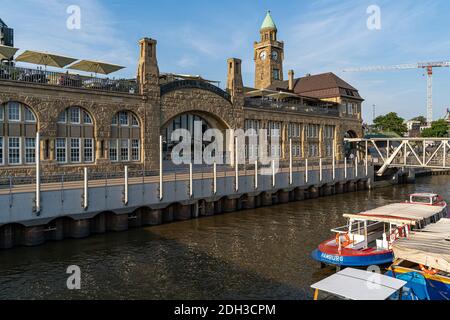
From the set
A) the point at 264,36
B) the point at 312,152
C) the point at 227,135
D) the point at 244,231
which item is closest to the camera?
the point at 244,231

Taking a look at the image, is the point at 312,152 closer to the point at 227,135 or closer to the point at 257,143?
the point at 257,143

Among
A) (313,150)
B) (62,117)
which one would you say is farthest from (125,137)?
(313,150)

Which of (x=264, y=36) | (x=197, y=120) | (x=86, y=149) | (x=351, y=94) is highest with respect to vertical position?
(x=264, y=36)

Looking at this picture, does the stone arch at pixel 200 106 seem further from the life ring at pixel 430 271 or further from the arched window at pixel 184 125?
the life ring at pixel 430 271

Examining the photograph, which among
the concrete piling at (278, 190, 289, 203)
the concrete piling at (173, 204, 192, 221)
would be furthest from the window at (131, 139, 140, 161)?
the concrete piling at (278, 190, 289, 203)

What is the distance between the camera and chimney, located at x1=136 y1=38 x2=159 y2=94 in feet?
119

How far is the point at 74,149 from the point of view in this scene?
32438 millimetres

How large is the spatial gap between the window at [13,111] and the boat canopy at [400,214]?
958 inches

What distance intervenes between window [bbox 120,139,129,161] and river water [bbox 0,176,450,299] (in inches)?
367

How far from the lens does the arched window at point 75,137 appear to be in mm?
31542

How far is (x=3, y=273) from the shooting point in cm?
1866
